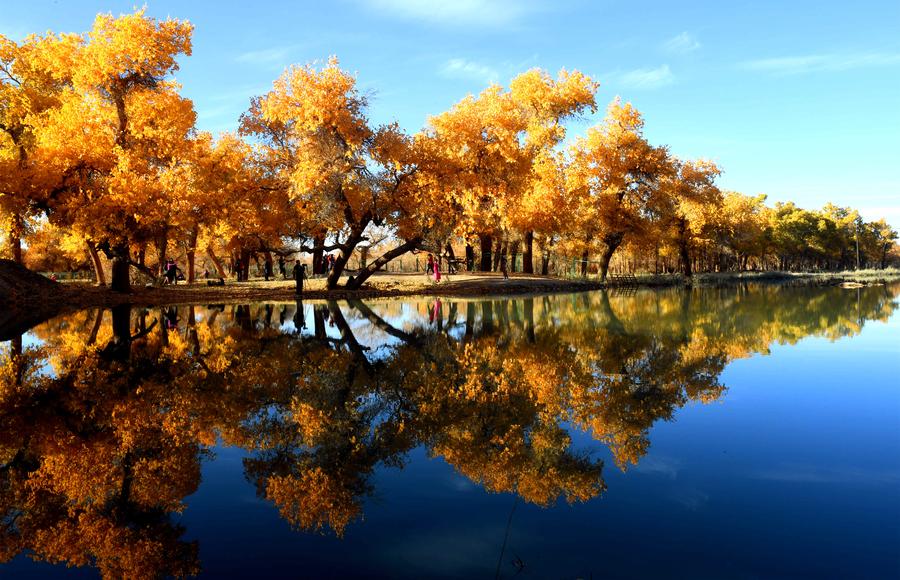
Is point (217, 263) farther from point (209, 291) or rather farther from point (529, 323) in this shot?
point (529, 323)

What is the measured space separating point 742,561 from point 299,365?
8924mm

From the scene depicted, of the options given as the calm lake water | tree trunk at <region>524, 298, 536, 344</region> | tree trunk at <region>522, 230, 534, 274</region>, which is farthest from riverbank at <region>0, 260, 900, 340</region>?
the calm lake water

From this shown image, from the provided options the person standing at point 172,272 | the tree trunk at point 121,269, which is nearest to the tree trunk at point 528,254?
the person standing at point 172,272

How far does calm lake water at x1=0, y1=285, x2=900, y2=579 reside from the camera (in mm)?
4289

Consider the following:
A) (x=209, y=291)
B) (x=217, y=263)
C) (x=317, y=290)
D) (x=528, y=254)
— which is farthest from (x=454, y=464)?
(x=528, y=254)

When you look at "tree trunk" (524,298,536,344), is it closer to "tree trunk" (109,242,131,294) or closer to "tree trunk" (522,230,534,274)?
"tree trunk" (109,242,131,294)

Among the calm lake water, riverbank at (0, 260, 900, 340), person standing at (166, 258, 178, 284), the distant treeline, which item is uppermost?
the distant treeline

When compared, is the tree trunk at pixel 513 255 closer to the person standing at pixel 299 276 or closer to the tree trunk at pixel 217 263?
the tree trunk at pixel 217 263

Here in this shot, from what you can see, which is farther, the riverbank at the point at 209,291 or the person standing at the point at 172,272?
the person standing at the point at 172,272

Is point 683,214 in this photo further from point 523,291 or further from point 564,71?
point 523,291

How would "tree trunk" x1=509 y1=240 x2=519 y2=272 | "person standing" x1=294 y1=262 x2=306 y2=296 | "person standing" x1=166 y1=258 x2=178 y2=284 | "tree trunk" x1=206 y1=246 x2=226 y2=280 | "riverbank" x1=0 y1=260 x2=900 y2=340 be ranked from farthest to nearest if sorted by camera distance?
1. "tree trunk" x1=509 y1=240 x2=519 y2=272
2. "tree trunk" x1=206 y1=246 x2=226 y2=280
3. "person standing" x1=166 y1=258 x2=178 y2=284
4. "person standing" x1=294 y1=262 x2=306 y2=296
5. "riverbank" x1=0 y1=260 x2=900 y2=340

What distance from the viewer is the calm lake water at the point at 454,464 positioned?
4289 millimetres

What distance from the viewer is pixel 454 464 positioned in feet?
20.1

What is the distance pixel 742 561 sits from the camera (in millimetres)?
4094
